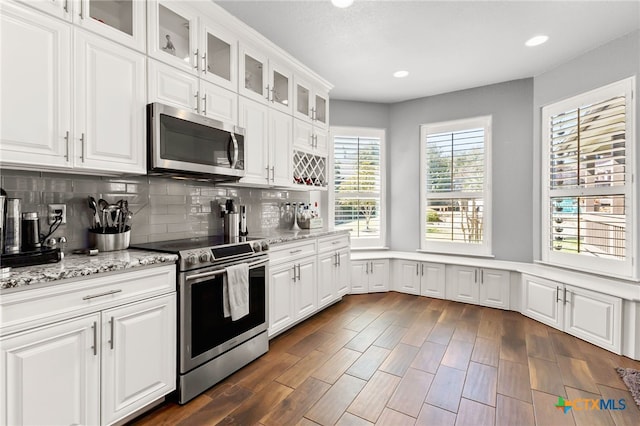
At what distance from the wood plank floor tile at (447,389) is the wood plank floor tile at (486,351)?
317 mm

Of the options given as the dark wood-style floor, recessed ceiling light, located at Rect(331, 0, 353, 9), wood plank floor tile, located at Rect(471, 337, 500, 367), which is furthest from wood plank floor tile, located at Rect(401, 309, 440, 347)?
Result: recessed ceiling light, located at Rect(331, 0, 353, 9)

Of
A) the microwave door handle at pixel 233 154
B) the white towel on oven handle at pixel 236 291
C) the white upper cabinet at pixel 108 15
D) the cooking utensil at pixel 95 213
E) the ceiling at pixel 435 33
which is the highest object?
the ceiling at pixel 435 33

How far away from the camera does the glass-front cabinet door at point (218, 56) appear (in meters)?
2.38

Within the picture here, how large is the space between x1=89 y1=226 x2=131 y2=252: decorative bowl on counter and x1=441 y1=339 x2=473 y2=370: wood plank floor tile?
2552 mm

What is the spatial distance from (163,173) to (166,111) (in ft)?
1.41

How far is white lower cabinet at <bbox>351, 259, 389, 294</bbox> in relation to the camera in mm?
4336

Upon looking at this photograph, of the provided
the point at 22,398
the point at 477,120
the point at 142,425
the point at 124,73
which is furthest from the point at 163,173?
the point at 477,120

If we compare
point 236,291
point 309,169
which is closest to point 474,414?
point 236,291

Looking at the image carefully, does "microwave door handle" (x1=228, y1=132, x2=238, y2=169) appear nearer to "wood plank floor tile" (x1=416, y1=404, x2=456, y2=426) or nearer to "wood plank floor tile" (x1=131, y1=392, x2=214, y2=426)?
"wood plank floor tile" (x1=131, y1=392, x2=214, y2=426)

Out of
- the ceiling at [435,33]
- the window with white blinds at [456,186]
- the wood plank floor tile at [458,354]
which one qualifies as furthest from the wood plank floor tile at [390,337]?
the ceiling at [435,33]

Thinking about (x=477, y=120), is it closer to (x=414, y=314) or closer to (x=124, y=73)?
(x=414, y=314)

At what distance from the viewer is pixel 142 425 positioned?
175 centimetres

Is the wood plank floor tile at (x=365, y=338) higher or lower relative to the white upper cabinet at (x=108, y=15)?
lower

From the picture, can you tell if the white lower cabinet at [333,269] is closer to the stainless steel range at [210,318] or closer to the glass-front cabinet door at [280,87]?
the stainless steel range at [210,318]
